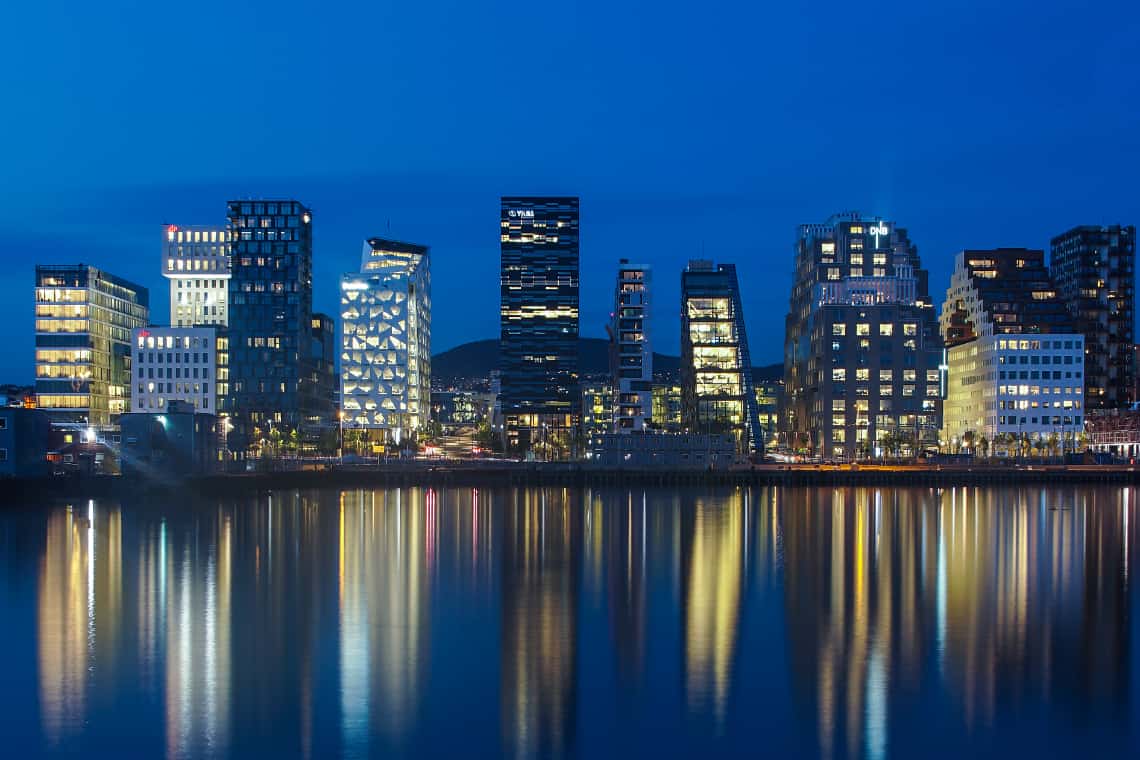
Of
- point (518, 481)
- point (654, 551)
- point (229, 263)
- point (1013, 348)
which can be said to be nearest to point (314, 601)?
Answer: point (654, 551)

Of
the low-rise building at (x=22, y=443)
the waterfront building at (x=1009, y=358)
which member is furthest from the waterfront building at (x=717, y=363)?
the low-rise building at (x=22, y=443)

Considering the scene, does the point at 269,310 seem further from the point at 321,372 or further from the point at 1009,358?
the point at 1009,358

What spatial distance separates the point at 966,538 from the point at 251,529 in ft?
120

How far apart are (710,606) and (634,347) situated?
160053 millimetres

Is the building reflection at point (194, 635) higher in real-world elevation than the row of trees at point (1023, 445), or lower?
higher

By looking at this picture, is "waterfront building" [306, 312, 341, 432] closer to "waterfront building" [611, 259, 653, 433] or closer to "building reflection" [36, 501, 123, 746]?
"waterfront building" [611, 259, 653, 433]

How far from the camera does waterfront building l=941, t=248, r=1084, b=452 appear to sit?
149 meters

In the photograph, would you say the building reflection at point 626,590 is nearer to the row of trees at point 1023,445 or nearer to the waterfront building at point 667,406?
the row of trees at point 1023,445

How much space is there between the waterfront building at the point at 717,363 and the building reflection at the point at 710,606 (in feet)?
327

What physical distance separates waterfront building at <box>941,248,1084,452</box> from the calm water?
95806 mm

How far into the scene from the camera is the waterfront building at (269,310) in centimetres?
16788

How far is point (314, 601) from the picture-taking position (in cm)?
3634

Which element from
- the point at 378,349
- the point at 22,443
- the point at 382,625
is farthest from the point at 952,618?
the point at 378,349

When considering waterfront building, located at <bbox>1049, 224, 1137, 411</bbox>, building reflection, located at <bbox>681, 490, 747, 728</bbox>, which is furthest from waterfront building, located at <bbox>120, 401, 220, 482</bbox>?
waterfront building, located at <bbox>1049, 224, 1137, 411</bbox>
